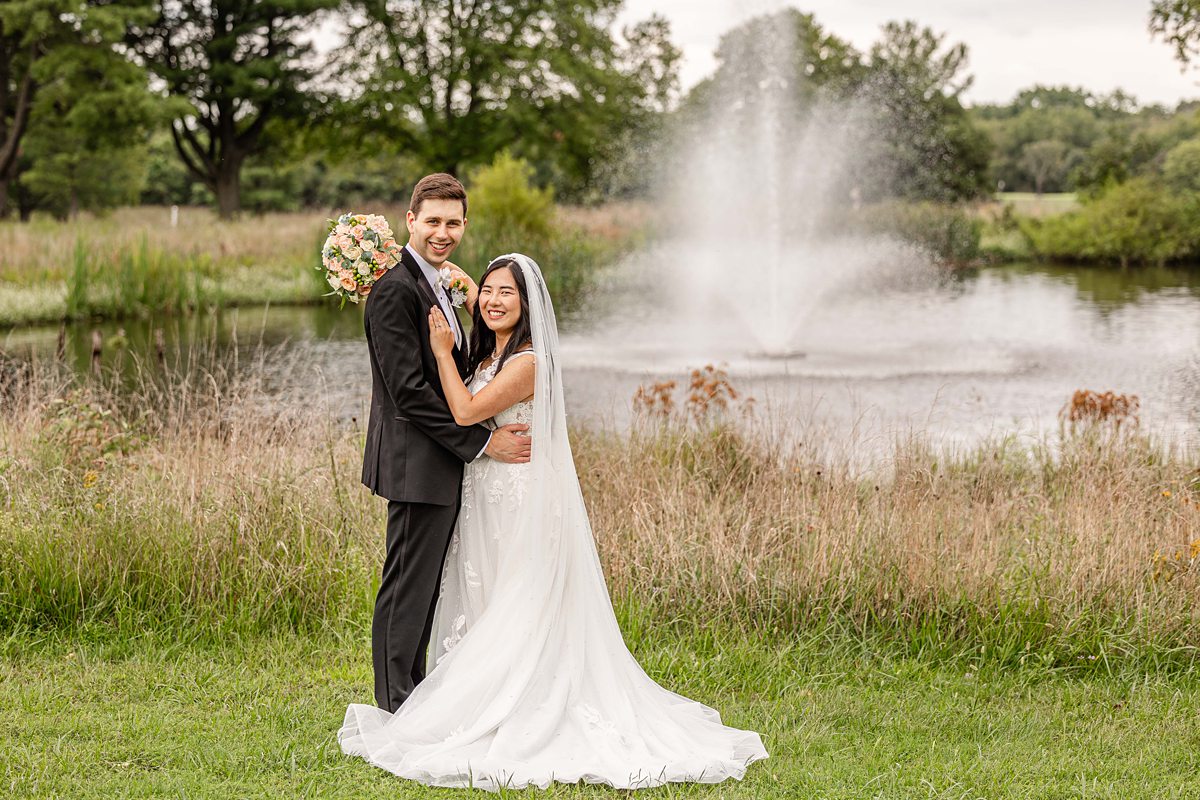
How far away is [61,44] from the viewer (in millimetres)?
29656

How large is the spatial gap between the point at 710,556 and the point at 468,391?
2.07 metres

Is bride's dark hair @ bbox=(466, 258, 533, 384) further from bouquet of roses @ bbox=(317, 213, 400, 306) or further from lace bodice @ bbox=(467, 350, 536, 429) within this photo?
bouquet of roses @ bbox=(317, 213, 400, 306)

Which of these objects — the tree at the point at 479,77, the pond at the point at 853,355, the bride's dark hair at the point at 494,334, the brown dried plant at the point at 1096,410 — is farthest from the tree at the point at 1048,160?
the bride's dark hair at the point at 494,334

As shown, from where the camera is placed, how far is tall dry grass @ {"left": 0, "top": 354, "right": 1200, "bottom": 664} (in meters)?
5.09

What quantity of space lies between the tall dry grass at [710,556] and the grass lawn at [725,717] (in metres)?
0.20

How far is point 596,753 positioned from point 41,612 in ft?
9.93

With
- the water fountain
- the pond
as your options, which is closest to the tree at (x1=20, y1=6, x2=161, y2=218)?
the pond

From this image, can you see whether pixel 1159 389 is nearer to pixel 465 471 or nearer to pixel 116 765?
pixel 465 471

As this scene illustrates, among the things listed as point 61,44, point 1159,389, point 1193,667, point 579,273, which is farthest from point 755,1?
point 61,44

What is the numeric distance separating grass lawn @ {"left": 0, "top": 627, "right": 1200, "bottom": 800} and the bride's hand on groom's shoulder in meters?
1.39

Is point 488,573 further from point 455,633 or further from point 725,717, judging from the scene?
point 725,717

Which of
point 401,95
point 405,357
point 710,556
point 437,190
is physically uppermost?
point 401,95

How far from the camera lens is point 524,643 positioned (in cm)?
380

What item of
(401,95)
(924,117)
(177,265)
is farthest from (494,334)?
(924,117)
